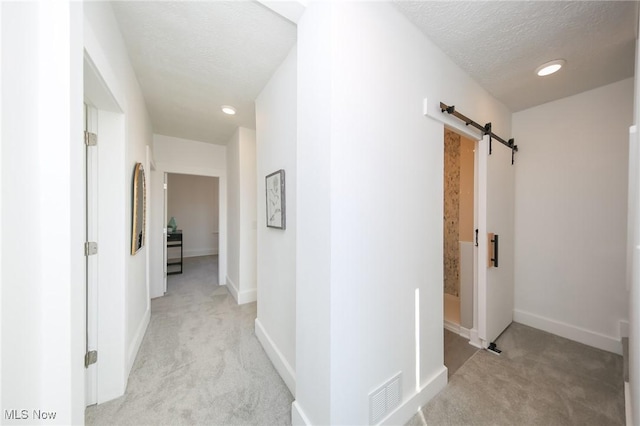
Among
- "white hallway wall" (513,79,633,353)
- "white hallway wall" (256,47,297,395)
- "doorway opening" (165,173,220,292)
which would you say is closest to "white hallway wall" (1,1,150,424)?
"white hallway wall" (256,47,297,395)

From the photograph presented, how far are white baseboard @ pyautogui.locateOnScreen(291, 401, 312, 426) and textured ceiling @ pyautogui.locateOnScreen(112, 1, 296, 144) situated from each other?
239 cm

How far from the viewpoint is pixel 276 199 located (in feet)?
6.28

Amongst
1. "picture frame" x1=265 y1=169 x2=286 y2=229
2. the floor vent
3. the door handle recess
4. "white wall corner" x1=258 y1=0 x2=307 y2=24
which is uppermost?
"white wall corner" x1=258 y1=0 x2=307 y2=24

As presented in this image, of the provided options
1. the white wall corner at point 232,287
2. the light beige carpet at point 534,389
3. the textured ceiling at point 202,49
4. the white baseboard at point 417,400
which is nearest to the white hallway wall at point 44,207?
the textured ceiling at point 202,49

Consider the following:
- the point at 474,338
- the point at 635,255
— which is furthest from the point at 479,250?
the point at 635,255

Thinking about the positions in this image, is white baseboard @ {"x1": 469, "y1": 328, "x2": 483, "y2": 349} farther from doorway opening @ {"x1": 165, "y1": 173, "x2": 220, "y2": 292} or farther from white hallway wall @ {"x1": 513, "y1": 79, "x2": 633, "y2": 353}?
doorway opening @ {"x1": 165, "y1": 173, "x2": 220, "y2": 292}

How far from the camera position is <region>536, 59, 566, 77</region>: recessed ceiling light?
181 cm

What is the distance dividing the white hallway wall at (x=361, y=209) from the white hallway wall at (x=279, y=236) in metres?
0.36

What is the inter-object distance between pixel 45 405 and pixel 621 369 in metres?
3.69

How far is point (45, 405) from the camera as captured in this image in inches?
31.2

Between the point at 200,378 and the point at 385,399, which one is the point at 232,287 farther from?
the point at 385,399

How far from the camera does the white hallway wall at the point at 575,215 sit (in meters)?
2.14

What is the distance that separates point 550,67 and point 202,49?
9.11 ft

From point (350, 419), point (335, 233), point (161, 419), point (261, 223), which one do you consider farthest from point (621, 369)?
point (161, 419)
